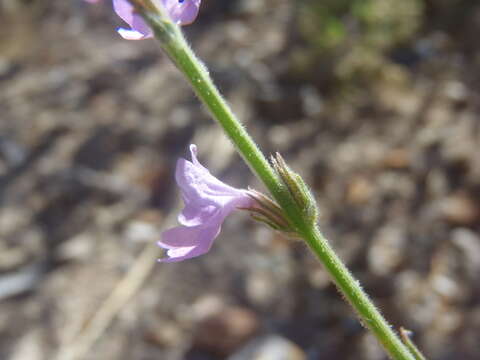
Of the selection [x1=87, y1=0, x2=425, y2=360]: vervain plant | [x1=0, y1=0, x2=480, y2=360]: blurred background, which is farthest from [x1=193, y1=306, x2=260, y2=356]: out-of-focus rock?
[x1=87, y1=0, x2=425, y2=360]: vervain plant

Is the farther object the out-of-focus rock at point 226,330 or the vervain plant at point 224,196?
the out-of-focus rock at point 226,330

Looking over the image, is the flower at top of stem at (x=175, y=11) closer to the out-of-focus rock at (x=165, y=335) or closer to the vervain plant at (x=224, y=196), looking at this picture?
the vervain plant at (x=224, y=196)

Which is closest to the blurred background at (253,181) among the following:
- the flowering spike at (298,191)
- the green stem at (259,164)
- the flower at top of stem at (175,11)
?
the green stem at (259,164)

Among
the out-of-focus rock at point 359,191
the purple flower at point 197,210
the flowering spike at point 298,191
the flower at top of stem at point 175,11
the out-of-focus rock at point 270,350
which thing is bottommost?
the flowering spike at point 298,191

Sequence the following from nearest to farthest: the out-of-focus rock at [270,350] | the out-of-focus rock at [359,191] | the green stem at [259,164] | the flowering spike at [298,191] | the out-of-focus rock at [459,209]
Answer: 1. the green stem at [259,164]
2. the flowering spike at [298,191]
3. the out-of-focus rock at [270,350]
4. the out-of-focus rock at [459,209]
5. the out-of-focus rock at [359,191]

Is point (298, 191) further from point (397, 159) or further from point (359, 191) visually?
point (397, 159)

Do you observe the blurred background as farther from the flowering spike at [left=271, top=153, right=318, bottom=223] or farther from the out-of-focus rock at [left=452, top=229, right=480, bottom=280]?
the flowering spike at [left=271, top=153, right=318, bottom=223]

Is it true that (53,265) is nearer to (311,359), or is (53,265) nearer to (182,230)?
(311,359)
